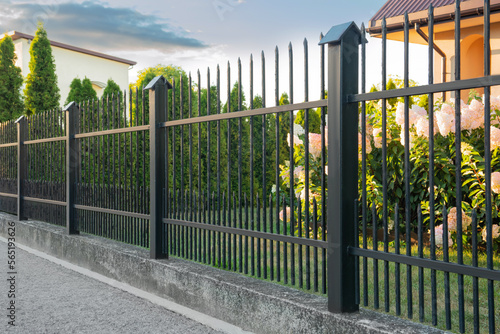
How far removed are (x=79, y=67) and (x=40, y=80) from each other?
13.2 m

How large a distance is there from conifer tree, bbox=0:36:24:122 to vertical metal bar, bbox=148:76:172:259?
53.3 feet

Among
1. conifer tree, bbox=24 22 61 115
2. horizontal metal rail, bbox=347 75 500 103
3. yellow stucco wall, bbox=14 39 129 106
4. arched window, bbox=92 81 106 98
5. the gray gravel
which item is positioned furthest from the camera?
arched window, bbox=92 81 106 98

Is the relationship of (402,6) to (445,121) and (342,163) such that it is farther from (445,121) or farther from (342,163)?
(342,163)

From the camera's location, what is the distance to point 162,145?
543 cm

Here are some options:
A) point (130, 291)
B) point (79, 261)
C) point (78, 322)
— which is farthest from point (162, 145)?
point (79, 261)

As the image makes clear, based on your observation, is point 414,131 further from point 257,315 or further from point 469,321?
point 257,315

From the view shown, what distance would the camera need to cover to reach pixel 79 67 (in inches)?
1238

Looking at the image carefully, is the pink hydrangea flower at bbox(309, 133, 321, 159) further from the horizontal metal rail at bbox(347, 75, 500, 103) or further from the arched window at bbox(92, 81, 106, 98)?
the arched window at bbox(92, 81, 106, 98)

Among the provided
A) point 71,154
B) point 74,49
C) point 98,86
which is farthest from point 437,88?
point 98,86

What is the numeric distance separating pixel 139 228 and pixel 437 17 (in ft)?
25.4

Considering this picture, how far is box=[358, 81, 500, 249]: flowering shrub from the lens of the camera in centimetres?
552

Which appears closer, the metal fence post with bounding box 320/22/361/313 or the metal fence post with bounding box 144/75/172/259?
the metal fence post with bounding box 320/22/361/313

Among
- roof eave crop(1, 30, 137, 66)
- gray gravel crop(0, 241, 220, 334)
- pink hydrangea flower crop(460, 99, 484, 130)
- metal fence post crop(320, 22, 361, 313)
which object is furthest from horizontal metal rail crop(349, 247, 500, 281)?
roof eave crop(1, 30, 137, 66)

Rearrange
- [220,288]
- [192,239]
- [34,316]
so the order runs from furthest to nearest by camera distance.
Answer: [192,239] → [34,316] → [220,288]
